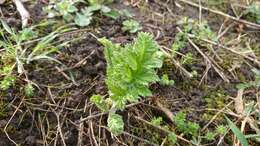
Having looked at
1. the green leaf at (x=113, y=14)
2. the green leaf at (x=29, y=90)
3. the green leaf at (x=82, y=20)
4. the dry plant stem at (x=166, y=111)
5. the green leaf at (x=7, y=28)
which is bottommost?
the dry plant stem at (x=166, y=111)

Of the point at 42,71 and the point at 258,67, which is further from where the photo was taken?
the point at 258,67

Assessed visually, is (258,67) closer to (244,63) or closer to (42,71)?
(244,63)

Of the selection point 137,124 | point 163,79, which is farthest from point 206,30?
point 137,124

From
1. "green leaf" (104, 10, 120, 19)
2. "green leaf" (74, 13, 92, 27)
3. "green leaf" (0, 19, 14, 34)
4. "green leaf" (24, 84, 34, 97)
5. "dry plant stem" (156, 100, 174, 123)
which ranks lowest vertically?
"dry plant stem" (156, 100, 174, 123)

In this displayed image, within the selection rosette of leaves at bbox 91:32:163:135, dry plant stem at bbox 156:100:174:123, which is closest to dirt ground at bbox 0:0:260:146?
dry plant stem at bbox 156:100:174:123

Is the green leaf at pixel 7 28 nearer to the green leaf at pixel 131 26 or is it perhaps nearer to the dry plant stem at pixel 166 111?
the green leaf at pixel 131 26

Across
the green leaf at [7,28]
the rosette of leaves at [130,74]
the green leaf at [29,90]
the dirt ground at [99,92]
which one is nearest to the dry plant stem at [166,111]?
the dirt ground at [99,92]

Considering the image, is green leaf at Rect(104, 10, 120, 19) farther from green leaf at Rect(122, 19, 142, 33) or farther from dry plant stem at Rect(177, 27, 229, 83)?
dry plant stem at Rect(177, 27, 229, 83)
